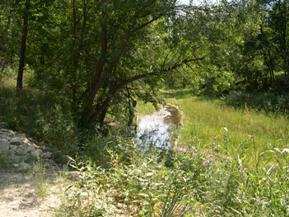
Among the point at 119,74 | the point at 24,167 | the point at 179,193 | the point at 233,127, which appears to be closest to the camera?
the point at 179,193

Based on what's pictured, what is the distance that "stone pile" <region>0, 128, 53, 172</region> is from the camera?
234 inches

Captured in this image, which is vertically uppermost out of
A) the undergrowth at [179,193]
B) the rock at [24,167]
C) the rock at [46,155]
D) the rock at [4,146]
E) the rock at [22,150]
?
the undergrowth at [179,193]

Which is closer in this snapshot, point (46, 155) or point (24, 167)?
point (24, 167)

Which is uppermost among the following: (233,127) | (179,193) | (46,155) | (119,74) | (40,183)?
(119,74)

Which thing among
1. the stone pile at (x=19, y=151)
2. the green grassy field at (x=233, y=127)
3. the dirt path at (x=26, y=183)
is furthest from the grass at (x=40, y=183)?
the green grassy field at (x=233, y=127)

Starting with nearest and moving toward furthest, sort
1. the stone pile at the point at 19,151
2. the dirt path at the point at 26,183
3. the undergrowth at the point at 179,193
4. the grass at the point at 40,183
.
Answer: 1. the undergrowth at the point at 179,193
2. the dirt path at the point at 26,183
3. the grass at the point at 40,183
4. the stone pile at the point at 19,151

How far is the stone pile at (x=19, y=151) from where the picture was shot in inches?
234

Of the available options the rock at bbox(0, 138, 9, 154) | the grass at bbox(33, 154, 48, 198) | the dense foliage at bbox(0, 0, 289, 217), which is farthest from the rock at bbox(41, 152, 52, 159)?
the grass at bbox(33, 154, 48, 198)

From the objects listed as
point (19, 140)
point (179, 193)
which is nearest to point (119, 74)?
point (19, 140)

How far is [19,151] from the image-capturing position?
262 inches

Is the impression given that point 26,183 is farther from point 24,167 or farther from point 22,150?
point 22,150

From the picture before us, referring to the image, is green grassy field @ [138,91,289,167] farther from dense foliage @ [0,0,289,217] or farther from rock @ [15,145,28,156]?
rock @ [15,145,28,156]

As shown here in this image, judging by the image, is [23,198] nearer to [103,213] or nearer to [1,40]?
[103,213]

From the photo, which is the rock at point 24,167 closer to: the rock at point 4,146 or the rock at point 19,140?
the rock at point 4,146
